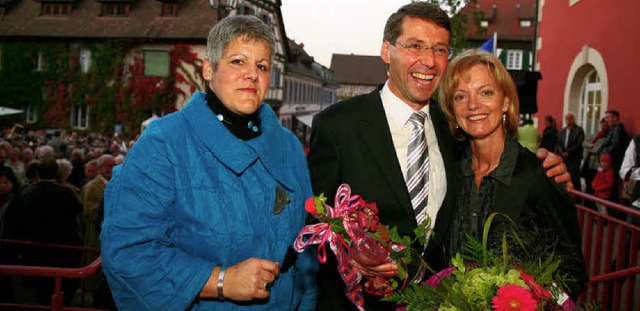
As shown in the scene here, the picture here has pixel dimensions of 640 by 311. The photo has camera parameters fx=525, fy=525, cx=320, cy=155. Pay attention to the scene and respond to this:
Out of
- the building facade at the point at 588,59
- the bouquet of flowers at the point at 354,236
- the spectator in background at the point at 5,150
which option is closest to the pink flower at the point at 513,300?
the bouquet of flowers at the point at 354,236

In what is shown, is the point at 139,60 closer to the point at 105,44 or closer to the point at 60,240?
the point at 105,44

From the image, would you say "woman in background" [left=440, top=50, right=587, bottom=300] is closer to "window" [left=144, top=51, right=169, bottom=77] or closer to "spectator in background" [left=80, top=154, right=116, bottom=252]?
"spectator in background" [left=80, top=154, right=116, bottom=252]

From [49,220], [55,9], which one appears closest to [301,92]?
[55,9]

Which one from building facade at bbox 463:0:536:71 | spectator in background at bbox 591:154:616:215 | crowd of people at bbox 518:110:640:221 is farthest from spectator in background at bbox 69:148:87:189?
building facade at bbox 463:0:536:71

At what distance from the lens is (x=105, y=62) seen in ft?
90.4

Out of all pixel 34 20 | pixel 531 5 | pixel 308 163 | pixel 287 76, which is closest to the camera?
pixel 308 163

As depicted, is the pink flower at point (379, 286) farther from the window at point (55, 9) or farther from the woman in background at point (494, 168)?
the window at point (55, 9)

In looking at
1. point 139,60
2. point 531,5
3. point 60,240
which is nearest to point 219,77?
point 60,240

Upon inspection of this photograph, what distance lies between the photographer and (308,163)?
2.87 metres

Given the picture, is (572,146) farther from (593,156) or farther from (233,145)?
(233,145)

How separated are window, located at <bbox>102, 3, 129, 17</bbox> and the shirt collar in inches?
1124

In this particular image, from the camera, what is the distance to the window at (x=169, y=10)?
27.7m

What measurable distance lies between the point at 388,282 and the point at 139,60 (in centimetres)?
2769

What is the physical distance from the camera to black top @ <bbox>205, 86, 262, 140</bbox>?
2330 mm
